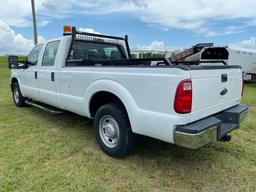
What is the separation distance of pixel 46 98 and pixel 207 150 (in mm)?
3413

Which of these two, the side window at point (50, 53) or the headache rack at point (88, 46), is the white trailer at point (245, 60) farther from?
the side window at point (50, 53)

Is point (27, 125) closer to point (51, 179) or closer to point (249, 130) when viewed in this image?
point (51, 179)

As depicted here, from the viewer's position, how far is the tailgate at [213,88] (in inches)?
103

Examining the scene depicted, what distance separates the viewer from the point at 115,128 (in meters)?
3.46

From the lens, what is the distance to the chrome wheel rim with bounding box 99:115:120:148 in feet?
11.4

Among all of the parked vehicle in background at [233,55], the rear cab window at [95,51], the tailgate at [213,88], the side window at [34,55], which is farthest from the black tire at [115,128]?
the parked vehicle in background at [233,55]

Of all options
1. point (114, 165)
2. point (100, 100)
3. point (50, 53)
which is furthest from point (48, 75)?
point (114, 165)

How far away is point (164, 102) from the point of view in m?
2.61

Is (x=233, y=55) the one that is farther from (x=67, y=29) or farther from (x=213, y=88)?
(x=213, y=88)

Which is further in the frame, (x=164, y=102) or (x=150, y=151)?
(x=150, y=151)

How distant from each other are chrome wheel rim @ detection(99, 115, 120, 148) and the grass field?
236 millimetres

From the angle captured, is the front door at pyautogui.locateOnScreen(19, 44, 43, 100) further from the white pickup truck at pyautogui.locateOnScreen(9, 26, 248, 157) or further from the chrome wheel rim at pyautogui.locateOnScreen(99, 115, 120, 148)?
the chrome wheel rim at pyautogui.locateOnScreen(99, 115, 120, 148)

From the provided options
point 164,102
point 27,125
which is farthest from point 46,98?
point 164,102

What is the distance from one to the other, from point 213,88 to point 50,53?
3.48m
